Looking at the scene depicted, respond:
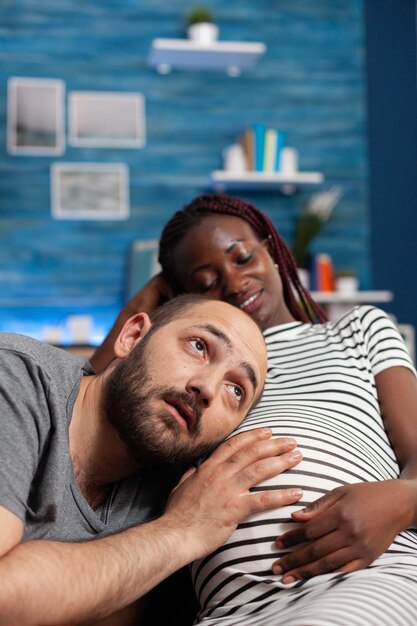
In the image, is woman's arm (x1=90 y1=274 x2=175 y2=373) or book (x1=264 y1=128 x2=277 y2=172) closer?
woman's arm (x1=90 y1=274 x2=175 y2=373)

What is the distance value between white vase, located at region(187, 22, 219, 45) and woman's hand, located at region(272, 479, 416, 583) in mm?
3907

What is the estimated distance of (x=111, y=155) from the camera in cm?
469

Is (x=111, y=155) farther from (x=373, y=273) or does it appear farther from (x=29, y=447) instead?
(x=29, y=447)

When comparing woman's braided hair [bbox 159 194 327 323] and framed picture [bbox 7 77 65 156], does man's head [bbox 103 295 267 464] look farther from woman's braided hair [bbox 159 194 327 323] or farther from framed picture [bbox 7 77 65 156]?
framed picture [bbox 7 77 65 156]

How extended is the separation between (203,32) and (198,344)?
3.70 meters

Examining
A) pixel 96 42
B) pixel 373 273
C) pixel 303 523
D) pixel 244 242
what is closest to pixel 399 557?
pixel 303 523

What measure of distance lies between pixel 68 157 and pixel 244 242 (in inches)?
122

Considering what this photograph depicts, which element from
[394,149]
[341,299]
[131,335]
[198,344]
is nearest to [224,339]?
[198,344]

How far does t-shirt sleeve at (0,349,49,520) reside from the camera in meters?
1.01

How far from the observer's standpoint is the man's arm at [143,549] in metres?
0.93

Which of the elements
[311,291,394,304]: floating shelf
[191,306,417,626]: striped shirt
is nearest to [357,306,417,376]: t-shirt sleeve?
[191,306,417,626]: striped shirt

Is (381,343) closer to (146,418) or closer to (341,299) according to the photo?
(146,418)

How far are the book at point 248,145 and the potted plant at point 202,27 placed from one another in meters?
0.59

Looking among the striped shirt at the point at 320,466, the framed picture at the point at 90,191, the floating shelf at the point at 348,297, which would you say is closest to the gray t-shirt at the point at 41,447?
the striped shirt at the point at 320,466
